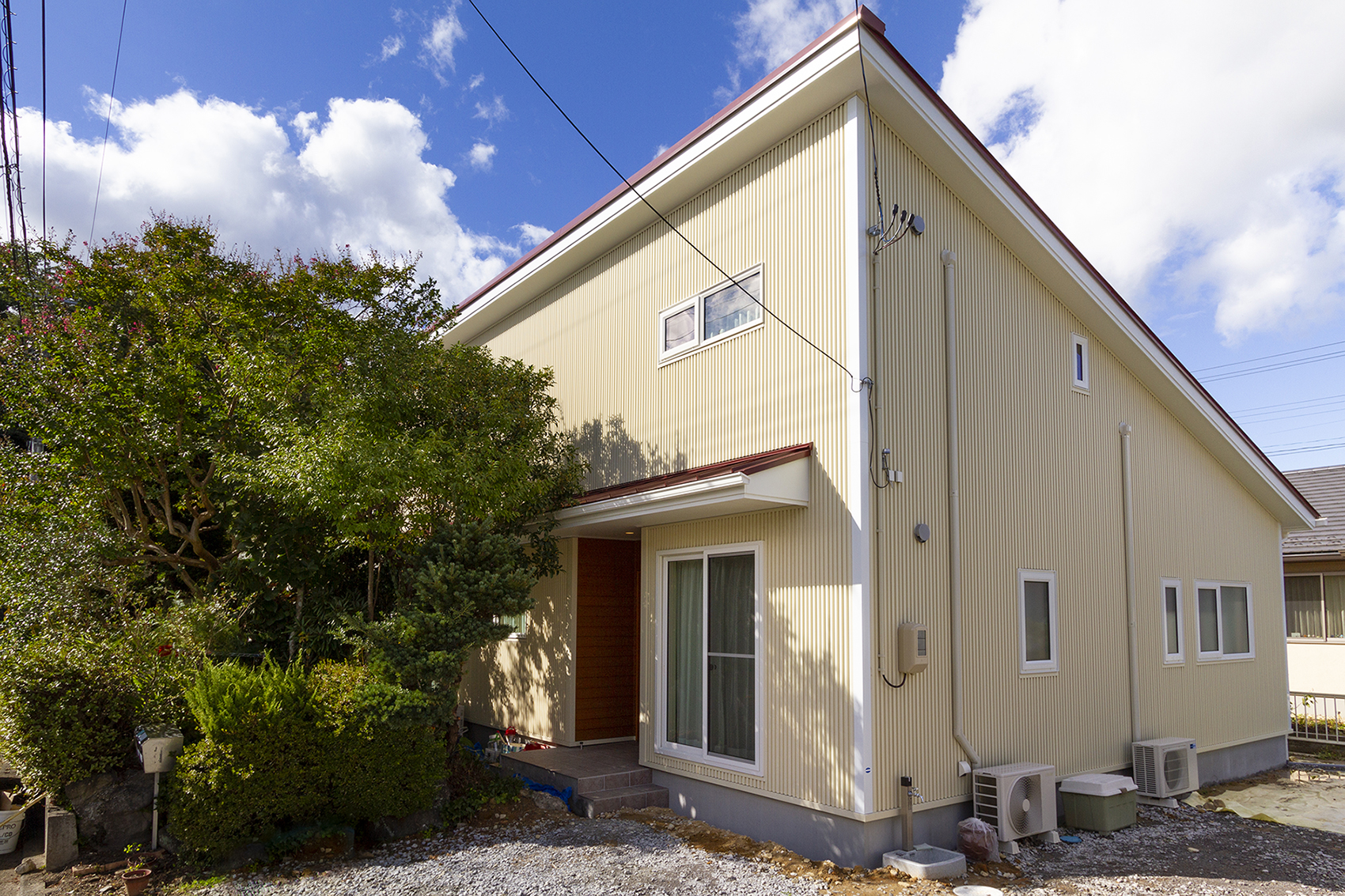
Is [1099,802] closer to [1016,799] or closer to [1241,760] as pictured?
[1016,799]

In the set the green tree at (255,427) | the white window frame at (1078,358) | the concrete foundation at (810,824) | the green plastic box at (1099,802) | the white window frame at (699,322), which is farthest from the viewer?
the white window frame at (1078,358)

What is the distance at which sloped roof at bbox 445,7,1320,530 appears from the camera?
22.7 ft

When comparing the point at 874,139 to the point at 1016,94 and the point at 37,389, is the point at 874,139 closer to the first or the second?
the point at 1016,94

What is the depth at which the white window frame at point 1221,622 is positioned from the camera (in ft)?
34.2

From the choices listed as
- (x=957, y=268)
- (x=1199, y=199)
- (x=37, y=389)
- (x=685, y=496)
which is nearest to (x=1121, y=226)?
(x=1199, y=199)

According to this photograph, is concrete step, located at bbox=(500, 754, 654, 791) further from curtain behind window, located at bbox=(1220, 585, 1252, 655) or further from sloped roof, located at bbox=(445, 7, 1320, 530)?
curtain behind window, located at bbox=(1220, 585, 1252, 655)

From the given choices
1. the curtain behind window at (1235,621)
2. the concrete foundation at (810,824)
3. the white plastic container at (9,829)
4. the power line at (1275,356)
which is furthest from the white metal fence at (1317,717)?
the power line at (1275,356)

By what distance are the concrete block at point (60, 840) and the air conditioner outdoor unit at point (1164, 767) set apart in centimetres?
991

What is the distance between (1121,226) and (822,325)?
12232mm

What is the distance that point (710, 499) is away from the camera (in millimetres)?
6676

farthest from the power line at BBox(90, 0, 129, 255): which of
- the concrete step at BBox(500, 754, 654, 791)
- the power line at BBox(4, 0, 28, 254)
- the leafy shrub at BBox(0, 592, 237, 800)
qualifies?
the concrete step at BBox(500, 754, 654, 791)

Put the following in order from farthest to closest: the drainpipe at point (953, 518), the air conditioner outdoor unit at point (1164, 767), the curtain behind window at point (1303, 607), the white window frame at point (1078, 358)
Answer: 1. the curtain behind window at point (1303, 607)
2. the white window frame at point (1078, 358)
3. the air conditioner outdoor unit at point (1164, 767)
4. the drainpipe at point (953, 518)

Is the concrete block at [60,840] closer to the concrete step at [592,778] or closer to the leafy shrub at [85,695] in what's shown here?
the leafy shrub at [85,695]

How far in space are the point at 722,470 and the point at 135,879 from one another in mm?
5029
